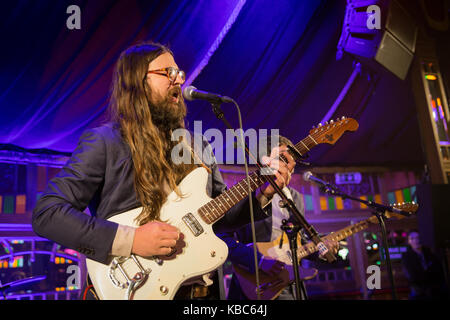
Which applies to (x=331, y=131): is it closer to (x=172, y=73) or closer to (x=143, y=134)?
(x=172, y=73)

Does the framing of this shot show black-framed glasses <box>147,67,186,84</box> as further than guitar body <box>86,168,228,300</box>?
Yes

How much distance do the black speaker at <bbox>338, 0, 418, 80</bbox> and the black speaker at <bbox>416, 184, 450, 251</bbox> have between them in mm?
1798

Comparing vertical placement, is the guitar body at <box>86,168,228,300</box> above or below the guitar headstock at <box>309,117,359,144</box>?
below

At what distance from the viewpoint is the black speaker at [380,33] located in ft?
16.0

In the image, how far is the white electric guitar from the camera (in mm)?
1611

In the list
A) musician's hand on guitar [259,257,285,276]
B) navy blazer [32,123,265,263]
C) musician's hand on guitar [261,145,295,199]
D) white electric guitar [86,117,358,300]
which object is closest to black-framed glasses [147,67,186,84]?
navy blazer [32,123,265,263]

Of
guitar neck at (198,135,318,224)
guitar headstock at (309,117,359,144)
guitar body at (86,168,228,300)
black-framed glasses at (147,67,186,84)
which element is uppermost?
black-framed glasses at (147,67,186,84)

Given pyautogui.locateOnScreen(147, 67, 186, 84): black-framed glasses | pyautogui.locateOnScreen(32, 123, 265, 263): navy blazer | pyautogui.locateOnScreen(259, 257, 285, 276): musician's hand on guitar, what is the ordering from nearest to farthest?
1. pyautogui.locateOnScreen(32, 123, 265, 263): navy blazer
2. pyautogui.locateOnScreen(147, 67, 186, 84): black-framed glasses
3. pyautogui.locateOnScreen(259, 257, 285, 276): musician's hand on guitar

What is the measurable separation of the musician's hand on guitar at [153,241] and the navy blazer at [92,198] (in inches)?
4.2

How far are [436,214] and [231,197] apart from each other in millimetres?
4168

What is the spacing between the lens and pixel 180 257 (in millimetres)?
1677

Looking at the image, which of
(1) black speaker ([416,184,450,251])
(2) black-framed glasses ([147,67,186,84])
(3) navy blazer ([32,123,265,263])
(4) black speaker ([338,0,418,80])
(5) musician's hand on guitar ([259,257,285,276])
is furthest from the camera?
(1) black speaker ([416,184,450,251])

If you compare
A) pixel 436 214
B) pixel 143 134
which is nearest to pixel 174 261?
pixel 143 134

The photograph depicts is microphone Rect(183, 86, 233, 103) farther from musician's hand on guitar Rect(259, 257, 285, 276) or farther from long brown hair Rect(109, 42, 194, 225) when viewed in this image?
musician's hand on guitar Rect(259, 257, 285, 276)
